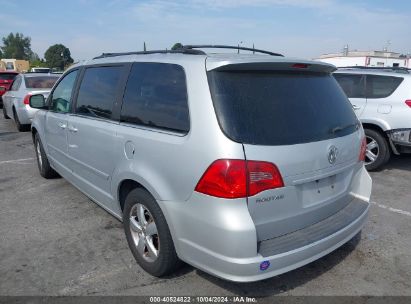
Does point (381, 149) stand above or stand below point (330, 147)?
below

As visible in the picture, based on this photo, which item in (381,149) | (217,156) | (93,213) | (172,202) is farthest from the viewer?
(381,149)

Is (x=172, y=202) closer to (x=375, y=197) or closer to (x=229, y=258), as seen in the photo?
(x=229, y=258)

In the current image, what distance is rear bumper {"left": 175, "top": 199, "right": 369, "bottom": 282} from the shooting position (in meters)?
2.33

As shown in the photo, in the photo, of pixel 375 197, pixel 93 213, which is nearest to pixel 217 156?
pixel 93 213

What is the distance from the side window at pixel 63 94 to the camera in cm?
433

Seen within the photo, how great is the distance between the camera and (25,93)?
954 centimetres

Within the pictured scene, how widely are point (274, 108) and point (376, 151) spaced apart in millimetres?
4485

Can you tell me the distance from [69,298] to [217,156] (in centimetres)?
159

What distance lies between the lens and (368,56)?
3744 cm

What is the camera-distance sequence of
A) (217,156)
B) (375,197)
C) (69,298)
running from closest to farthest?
(217,156), (69,298), (375,197)

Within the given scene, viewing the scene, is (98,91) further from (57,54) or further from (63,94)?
(57,54)

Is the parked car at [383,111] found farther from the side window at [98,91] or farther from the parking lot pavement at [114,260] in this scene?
the side window at [98,91]

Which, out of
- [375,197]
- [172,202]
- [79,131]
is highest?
[79,131]

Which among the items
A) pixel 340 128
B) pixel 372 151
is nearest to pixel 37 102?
pixel 340 128
